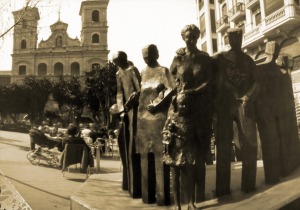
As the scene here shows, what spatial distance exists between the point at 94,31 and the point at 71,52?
5473mm

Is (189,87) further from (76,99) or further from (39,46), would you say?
(39,46)

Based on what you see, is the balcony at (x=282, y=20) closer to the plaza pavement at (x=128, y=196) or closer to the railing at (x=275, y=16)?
the railing at (x=275, y=16)

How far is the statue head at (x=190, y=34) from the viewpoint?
2984 millimetres

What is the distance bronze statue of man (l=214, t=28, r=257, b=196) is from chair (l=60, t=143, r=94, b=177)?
198 inches

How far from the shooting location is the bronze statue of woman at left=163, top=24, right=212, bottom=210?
9.27ft

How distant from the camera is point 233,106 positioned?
3396 mm

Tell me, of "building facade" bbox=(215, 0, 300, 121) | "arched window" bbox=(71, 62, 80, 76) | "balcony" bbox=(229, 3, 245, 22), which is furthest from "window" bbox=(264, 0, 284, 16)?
"arched window" bbox=(71, 62, 80, 76)

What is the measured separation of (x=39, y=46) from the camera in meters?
55.2

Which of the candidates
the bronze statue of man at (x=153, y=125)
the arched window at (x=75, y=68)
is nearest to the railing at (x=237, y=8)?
the bronze statue of man at (x=153, y=125)

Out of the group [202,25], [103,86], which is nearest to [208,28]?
[202,25]

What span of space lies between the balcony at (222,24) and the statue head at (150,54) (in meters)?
22.9

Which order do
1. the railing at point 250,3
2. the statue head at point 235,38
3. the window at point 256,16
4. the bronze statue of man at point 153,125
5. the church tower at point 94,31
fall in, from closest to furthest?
the bronze statue of man at point 153,125 < the statue head at point 235,38 < the railing at point 250,3 < the window at point 256,16 < the church tower at point 94,31

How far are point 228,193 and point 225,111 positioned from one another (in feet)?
2.76

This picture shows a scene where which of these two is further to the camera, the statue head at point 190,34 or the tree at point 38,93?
the tree at point 38,93
